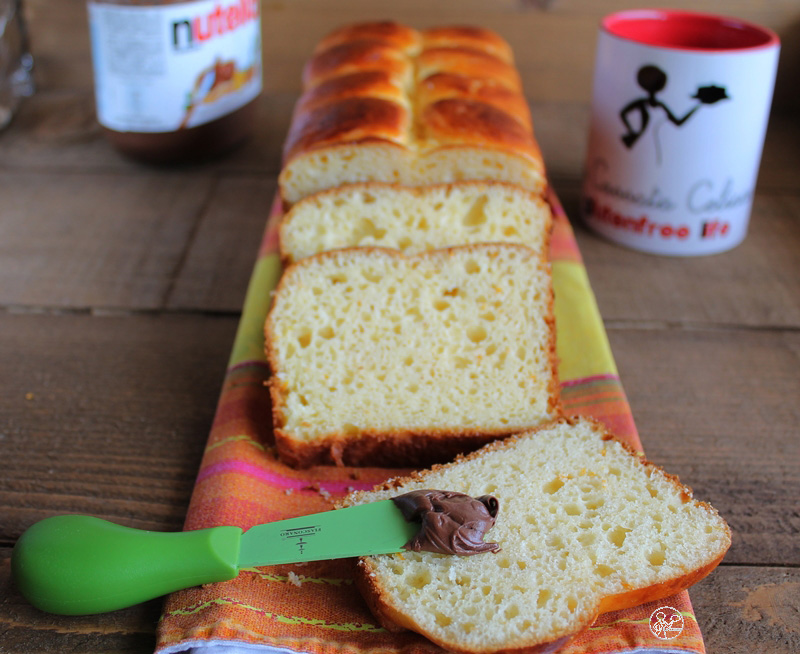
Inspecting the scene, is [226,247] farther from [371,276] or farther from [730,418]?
[730,418]

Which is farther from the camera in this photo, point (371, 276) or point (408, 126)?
point (408, 126)

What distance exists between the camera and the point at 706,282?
5.96 ft

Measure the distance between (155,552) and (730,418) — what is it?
996 millimetres

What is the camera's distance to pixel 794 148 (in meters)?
2.50

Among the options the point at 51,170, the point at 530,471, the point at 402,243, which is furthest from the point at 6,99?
the point at 530,471

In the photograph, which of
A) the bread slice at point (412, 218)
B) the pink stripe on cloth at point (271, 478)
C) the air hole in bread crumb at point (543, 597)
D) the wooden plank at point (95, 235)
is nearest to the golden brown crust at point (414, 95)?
the bread slice at point (412, 218)

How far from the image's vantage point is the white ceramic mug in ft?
5.53

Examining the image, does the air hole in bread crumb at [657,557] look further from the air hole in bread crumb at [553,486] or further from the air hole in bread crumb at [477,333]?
the air hole in bread crumb at [477,333]

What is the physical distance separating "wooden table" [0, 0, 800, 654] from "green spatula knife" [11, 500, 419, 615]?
2.5 inches

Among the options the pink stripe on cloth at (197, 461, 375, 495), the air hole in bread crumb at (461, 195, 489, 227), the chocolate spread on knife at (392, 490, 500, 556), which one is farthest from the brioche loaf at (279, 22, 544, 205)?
the chocolate spread on knife at (392, 490, 500, 556)

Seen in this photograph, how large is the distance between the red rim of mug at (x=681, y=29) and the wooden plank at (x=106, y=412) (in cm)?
119

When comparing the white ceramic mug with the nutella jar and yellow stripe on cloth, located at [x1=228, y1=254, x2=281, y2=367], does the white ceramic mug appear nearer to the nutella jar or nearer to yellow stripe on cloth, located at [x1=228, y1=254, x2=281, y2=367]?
yellow stripe on cloth, located at [x1=228, y1=254, x2=281, y2=367]

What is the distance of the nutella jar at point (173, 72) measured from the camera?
1997 millimetres

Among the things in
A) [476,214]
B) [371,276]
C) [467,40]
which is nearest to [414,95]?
[467,40]
